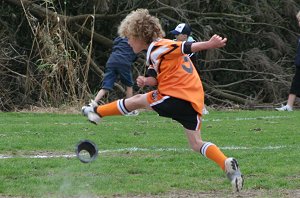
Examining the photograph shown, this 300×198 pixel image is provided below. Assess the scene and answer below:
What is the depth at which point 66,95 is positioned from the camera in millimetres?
15727

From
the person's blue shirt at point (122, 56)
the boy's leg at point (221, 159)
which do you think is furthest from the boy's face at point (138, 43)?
the person's blue shirt at point (122, 56)

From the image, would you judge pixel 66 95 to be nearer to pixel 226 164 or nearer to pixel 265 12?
pixel 265 12

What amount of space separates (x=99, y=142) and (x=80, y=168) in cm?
194

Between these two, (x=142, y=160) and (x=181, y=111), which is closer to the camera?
(x=181, y=111)

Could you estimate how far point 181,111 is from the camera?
681cm

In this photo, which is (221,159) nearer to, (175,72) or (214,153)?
(214,153)

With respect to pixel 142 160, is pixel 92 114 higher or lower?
higher

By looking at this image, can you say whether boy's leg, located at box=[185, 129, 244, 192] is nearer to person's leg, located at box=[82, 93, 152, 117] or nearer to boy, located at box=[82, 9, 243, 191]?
boy, located at box=[82, 9, 243, 191]

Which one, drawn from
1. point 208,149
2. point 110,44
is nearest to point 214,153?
point 208,149

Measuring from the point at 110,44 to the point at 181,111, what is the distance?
45.3 ft

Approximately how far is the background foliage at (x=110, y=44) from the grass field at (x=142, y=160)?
12.9ft

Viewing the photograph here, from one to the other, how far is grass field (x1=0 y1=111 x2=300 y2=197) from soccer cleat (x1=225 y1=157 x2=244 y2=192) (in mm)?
126


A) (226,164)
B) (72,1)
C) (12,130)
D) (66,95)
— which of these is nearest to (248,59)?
(72,1)

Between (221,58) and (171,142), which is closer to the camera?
(171,142)
